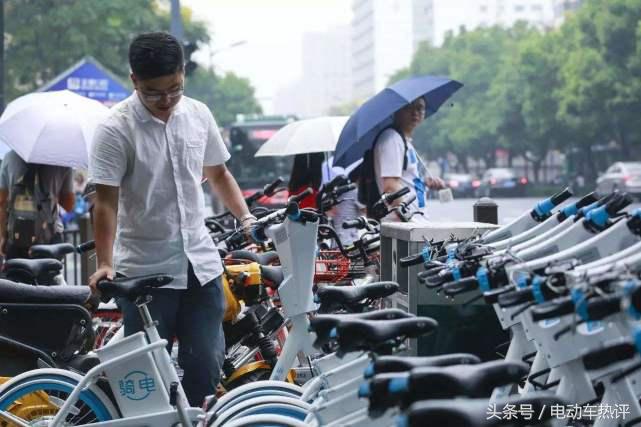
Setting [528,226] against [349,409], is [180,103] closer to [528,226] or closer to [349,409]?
[528,226]

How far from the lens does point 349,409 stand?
3.79m

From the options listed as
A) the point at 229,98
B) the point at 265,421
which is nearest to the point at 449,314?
the point at 265,421

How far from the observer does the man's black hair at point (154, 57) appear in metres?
4.91

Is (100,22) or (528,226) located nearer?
(528,226)

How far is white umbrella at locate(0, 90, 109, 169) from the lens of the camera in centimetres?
860

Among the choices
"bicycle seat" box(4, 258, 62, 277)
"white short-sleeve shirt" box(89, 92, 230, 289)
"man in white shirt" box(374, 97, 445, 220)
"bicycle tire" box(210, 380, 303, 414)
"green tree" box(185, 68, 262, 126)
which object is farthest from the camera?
"green tree" box(185, 68, 262, 126)

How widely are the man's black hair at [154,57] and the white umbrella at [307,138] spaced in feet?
17.0

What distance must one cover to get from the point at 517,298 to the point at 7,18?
92.2 ft

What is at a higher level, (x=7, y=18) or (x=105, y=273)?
(x=7, y=18)

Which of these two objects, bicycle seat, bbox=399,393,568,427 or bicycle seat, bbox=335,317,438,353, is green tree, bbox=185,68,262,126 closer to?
bicycle seat, bbox=335,317,438,353

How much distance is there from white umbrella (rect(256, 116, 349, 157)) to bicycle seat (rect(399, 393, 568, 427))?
23.9 feet

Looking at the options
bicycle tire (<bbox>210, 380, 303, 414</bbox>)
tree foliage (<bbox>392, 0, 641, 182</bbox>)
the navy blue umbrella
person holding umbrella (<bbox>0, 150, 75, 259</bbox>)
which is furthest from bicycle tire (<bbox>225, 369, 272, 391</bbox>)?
tree foliage (<bbox>392, 0, 641, 182</bbox>)

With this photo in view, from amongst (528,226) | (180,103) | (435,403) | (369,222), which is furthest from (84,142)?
(435,403)

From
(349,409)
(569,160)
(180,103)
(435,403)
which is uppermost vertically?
(180,103)
